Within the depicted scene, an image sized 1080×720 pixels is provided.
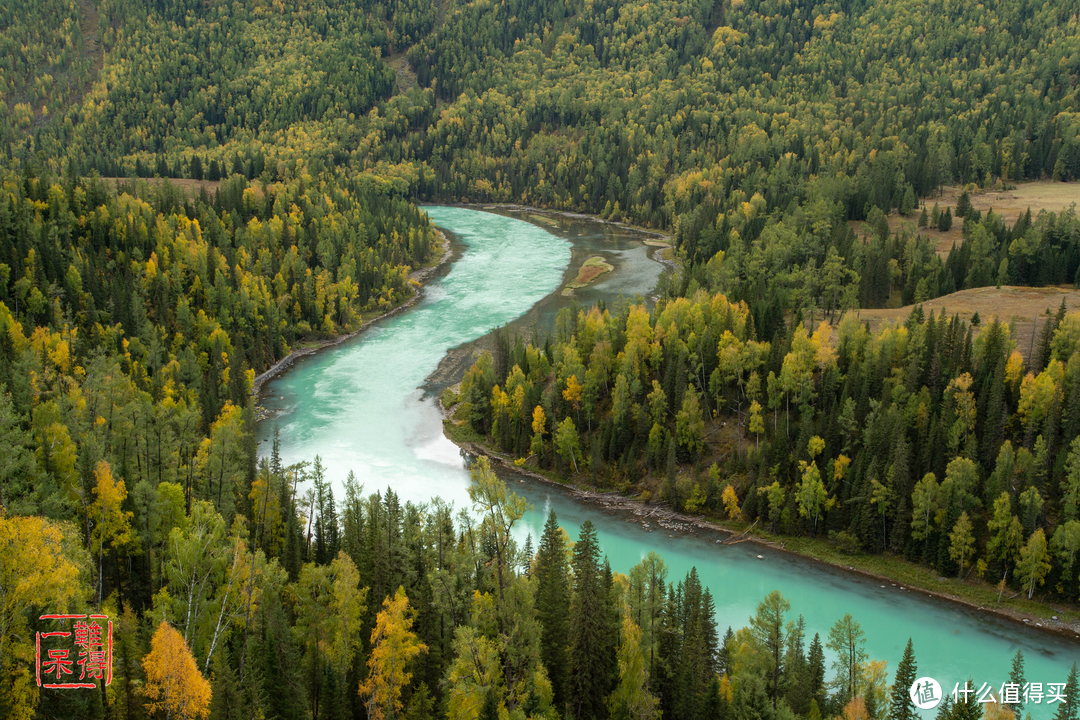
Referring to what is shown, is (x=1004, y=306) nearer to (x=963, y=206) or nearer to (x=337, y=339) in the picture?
(x=963, y=206)

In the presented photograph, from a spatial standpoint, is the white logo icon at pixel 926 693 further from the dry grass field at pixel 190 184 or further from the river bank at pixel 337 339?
the dry grass field at pixel 190 184

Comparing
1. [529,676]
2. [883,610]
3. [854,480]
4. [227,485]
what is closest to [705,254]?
[854,480]

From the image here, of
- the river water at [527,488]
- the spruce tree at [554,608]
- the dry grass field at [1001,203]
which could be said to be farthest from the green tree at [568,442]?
the dry grass field at [1001,203]

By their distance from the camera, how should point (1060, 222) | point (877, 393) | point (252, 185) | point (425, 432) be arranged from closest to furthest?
1. point (877, 393)
2. point (425, 432)
3. point (1060, 222)
4. point (252, 185)

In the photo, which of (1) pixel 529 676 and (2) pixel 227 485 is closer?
(1) pixel 529 676

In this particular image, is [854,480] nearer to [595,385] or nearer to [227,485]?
[595,385]

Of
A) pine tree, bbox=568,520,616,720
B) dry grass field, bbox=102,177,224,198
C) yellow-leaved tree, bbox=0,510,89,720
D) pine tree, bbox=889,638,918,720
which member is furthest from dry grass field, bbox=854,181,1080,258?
yellow-leaved tree, bbox=0,510,89,720
